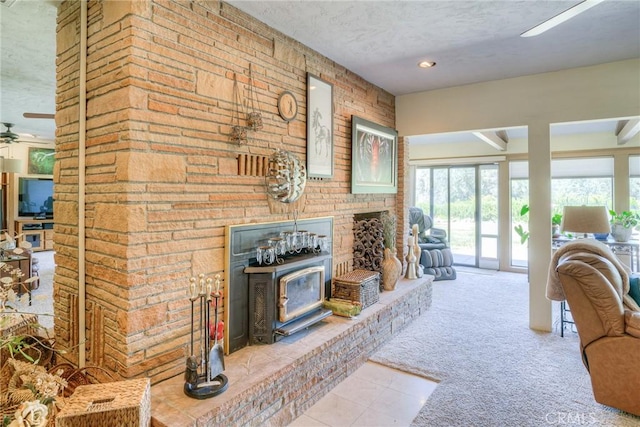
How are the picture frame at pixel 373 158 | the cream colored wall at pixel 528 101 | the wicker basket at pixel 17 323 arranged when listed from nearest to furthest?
the wicker basket at pixel 17 323 → the cream colored wall at pixel 528 101 → the picture frame at pixel 373 158

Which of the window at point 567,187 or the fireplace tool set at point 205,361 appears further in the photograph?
the window at point 567,187

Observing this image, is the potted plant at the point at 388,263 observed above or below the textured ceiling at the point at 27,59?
below

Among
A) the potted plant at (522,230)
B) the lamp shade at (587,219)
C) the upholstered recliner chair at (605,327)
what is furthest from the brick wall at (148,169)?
the potted plant at (522,230)

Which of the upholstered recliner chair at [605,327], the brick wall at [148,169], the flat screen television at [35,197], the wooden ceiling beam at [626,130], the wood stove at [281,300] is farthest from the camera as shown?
the wooden ceiling beam at [626,130]

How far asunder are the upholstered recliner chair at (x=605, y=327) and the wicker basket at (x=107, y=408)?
2729 millimetres

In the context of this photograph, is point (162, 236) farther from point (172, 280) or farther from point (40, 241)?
point (40, 241)

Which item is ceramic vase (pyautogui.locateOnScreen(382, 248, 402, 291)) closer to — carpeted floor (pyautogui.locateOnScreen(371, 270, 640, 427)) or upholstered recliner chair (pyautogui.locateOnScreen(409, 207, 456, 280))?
carpeted floor (pyautogui.locateOnScreen(371, 270, 640, 427))

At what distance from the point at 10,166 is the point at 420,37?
331cm

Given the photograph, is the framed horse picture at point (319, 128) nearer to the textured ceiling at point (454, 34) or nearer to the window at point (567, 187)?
the textured ceiling at point (454, 34)

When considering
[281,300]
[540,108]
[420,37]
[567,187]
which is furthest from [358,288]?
[567,187]

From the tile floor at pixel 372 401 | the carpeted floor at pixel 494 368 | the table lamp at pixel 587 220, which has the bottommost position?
the tile floor at pixel 372 401

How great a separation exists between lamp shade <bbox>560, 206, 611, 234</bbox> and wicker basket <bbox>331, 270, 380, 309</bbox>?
8.29ft

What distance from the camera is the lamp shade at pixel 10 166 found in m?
2.55

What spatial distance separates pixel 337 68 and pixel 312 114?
70 cm
